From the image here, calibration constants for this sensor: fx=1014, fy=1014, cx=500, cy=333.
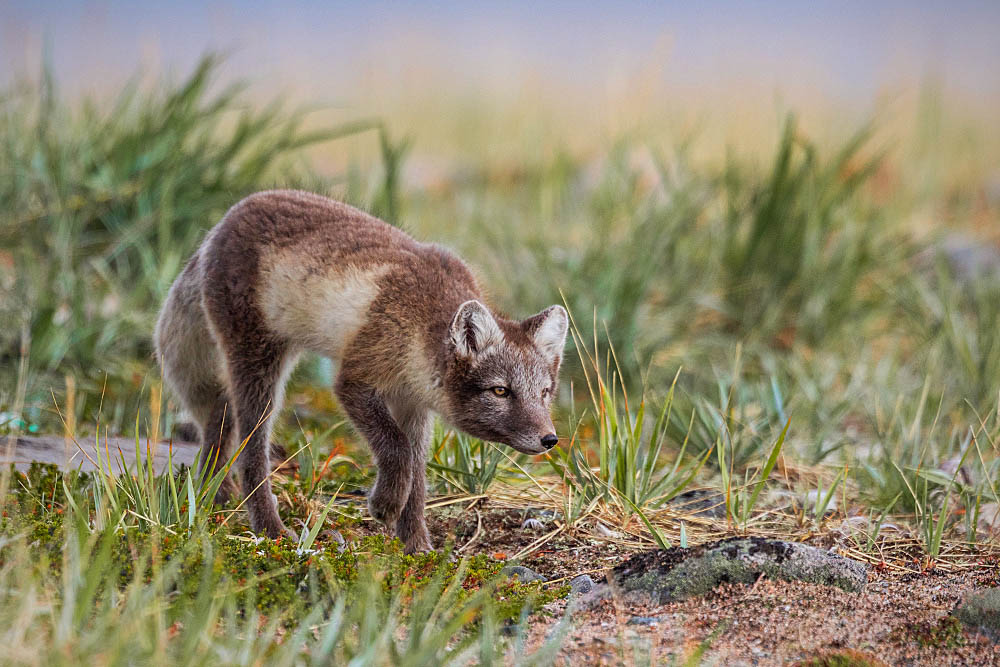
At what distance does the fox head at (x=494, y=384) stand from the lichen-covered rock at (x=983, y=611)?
4.41 feet

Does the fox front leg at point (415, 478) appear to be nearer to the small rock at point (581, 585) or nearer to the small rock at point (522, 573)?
the small rock at point (522, 573)

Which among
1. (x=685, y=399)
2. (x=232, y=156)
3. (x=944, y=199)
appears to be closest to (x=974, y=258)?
(x=944, y=199)

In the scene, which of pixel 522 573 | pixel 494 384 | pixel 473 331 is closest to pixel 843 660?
pixel 522 573

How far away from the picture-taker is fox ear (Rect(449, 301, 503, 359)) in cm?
349

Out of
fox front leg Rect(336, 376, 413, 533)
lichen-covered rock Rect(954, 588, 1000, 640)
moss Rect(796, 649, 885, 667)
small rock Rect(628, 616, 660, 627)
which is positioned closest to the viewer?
moss Rect(796, 649, 885, 667)

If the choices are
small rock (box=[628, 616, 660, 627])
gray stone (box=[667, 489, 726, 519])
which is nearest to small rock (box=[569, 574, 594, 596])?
small rock (box=[628, 616, 660, 627])

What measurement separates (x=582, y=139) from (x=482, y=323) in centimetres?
1208

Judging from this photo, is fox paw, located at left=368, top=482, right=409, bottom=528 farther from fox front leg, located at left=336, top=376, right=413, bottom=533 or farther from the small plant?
the small plant

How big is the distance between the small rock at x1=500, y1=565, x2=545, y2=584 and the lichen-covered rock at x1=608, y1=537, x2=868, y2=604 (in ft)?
0.94

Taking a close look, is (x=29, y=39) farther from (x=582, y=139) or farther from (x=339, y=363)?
(x=582, y=139)

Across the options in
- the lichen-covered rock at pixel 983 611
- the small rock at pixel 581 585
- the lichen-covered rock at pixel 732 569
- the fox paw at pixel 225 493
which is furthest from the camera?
the fox paw at pixel 225 493

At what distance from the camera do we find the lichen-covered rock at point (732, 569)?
313cm

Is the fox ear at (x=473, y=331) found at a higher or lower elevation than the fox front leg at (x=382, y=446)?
higher

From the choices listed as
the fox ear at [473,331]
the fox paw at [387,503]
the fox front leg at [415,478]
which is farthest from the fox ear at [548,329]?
the fox paw at [387,503]
